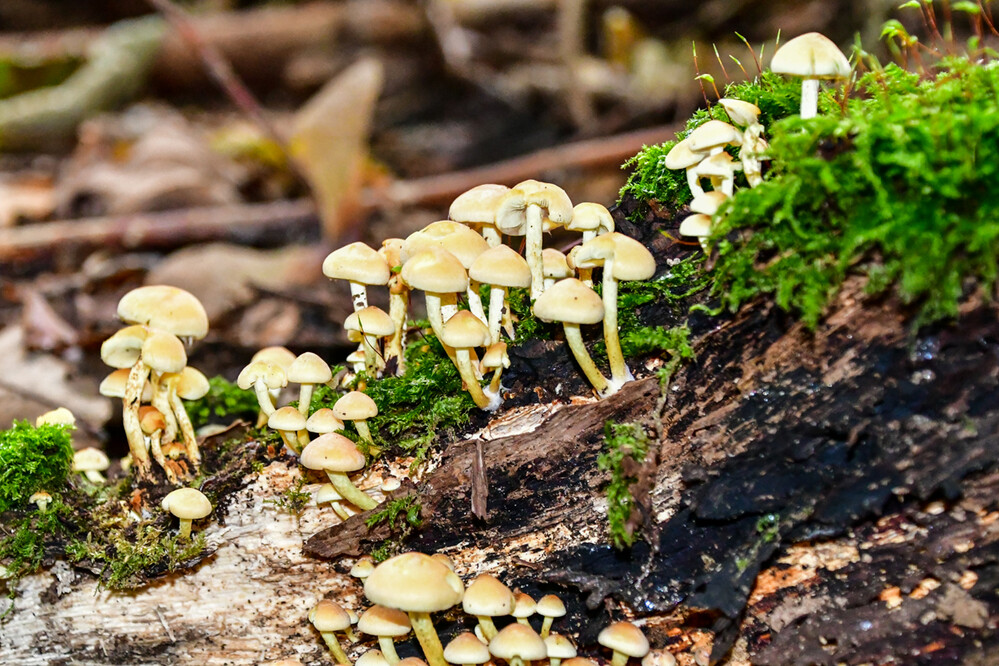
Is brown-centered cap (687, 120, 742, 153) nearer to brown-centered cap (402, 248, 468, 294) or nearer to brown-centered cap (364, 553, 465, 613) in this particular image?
brown-centered cap (402, 248, 468, 294)

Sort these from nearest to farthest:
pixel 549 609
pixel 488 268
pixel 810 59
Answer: pixel 810 59
pixel 488 268
pixel 549 609

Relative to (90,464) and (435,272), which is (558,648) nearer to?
(435,272)

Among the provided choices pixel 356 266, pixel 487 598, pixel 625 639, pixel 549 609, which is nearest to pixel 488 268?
pixel 356 266

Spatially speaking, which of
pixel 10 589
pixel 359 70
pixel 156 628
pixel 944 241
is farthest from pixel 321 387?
pixel 359 70

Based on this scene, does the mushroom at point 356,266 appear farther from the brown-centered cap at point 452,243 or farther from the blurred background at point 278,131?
the blurred background at point 278,131

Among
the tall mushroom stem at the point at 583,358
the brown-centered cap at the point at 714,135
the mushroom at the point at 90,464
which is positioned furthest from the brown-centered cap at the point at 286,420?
the brown-centered cap at the point at 714,135

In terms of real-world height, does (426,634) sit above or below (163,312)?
below

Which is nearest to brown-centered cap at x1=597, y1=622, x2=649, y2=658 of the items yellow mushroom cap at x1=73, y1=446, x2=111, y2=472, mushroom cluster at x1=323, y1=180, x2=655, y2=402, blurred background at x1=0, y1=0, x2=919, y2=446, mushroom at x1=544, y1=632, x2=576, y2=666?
mushroom at x1=544, y1=632, x2=576, y2=666
